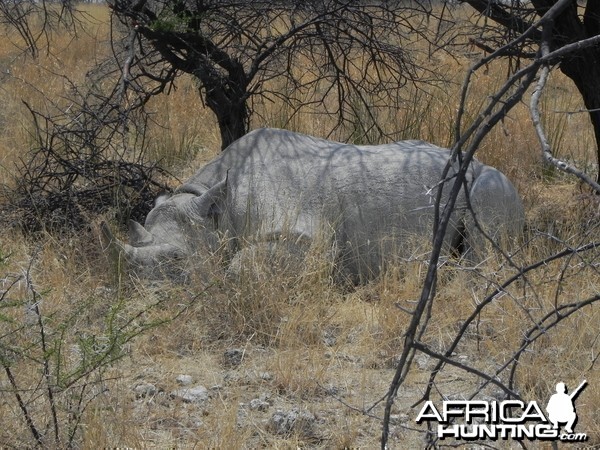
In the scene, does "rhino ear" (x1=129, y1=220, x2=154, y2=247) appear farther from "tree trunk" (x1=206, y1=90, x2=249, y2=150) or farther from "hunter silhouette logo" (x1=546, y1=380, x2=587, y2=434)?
"hunter silhouette logo" (x1=546, y1=380, x2=587, y2=434)

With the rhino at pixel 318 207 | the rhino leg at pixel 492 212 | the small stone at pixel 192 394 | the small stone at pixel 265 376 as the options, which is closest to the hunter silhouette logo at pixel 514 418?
the small stone at pixel 265 376

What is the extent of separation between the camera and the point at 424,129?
8.88m

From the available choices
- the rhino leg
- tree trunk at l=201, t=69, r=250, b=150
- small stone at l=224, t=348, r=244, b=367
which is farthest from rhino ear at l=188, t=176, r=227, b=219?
the rhino leg

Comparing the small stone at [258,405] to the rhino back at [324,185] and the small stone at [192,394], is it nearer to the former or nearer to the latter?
the small stone at [192,394]

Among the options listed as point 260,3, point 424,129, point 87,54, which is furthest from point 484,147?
point 87,54

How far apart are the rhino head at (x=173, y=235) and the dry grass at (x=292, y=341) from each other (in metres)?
0.17

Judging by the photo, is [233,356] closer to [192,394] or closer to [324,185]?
[192,394]

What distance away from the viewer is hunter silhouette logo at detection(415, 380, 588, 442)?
114 inches

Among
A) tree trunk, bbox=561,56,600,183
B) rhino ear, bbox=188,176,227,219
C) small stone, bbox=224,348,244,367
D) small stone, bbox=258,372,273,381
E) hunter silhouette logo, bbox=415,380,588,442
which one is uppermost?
tree trunk, bbox=561,56,600,183

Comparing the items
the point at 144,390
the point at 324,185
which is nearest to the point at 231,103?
the point at 324,185

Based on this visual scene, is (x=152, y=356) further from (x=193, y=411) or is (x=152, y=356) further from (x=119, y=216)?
(x=119, y=216)

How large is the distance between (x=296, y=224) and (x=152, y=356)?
147 centimetres

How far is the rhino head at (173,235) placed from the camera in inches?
228

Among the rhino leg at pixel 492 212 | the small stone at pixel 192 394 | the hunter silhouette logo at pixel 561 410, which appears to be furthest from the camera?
the rhino leg at pixel 492 212
